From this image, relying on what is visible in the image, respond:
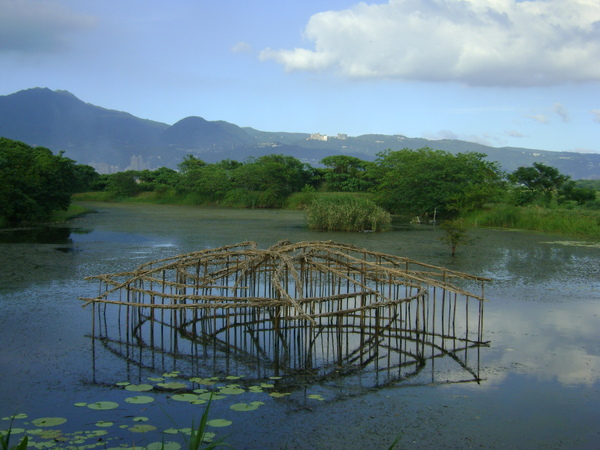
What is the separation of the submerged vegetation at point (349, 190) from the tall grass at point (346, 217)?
3 centimetres

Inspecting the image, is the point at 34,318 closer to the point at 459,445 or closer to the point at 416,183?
the point at 459,445

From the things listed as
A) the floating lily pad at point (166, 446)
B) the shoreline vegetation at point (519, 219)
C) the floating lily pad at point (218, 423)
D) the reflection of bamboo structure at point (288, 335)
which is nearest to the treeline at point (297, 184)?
the shoreline vegetation at point (519, 219)

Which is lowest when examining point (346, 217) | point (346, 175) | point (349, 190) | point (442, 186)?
point (346, 217)

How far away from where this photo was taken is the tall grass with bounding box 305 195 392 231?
2045 centimetres

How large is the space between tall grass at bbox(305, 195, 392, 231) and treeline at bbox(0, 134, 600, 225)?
6.50 meters

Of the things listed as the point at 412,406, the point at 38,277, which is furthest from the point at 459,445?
the point at 38,277

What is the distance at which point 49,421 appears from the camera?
470 cm

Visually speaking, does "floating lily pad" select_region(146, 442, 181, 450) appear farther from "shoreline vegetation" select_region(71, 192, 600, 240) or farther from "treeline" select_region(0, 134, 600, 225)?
"treeline" select_region(0, 134, 600, 225)

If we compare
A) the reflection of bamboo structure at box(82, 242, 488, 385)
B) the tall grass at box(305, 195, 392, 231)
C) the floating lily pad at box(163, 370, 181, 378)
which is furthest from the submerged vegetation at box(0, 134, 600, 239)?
the floating lily pad at box(163, 370, 181, 378)

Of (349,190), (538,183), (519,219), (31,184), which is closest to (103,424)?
(31,184)

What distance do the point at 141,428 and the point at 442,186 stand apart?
24.8 meters

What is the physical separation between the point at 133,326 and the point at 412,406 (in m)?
3.91

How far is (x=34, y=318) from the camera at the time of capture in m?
7.96

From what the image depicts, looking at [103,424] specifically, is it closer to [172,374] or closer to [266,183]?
[172,374]
